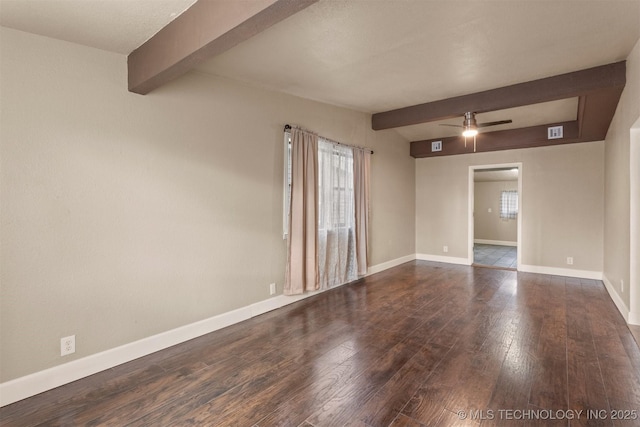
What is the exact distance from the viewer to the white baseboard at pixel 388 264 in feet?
18.8

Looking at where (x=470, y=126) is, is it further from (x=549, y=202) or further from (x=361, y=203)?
(x=549, y=202)

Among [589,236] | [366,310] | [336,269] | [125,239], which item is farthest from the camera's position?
[589,236]

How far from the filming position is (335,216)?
468cm

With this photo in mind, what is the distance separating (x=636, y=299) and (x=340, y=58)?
3.98 meters

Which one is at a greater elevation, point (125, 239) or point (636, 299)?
point (125, 239)

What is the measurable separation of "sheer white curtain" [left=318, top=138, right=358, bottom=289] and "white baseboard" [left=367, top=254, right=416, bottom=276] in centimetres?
75

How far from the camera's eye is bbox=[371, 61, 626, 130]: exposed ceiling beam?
126 inches

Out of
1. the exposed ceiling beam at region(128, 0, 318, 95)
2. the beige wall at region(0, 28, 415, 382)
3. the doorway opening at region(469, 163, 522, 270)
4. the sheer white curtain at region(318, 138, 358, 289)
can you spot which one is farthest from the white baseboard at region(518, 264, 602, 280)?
the exposed ceiling beam at region(128, 0, 318, 95)

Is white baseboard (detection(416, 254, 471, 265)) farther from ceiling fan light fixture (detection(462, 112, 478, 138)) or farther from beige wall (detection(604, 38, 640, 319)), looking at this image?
ceiling fan light fixture (detection(462, 112, 478, 138))

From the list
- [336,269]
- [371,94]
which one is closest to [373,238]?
[336,269]

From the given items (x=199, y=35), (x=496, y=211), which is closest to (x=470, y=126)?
(x=199, y=35)

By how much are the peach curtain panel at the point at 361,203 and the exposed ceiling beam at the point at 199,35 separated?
3.23m

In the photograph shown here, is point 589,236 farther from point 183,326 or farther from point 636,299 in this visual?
point 183,326

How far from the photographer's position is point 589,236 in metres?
5.43
